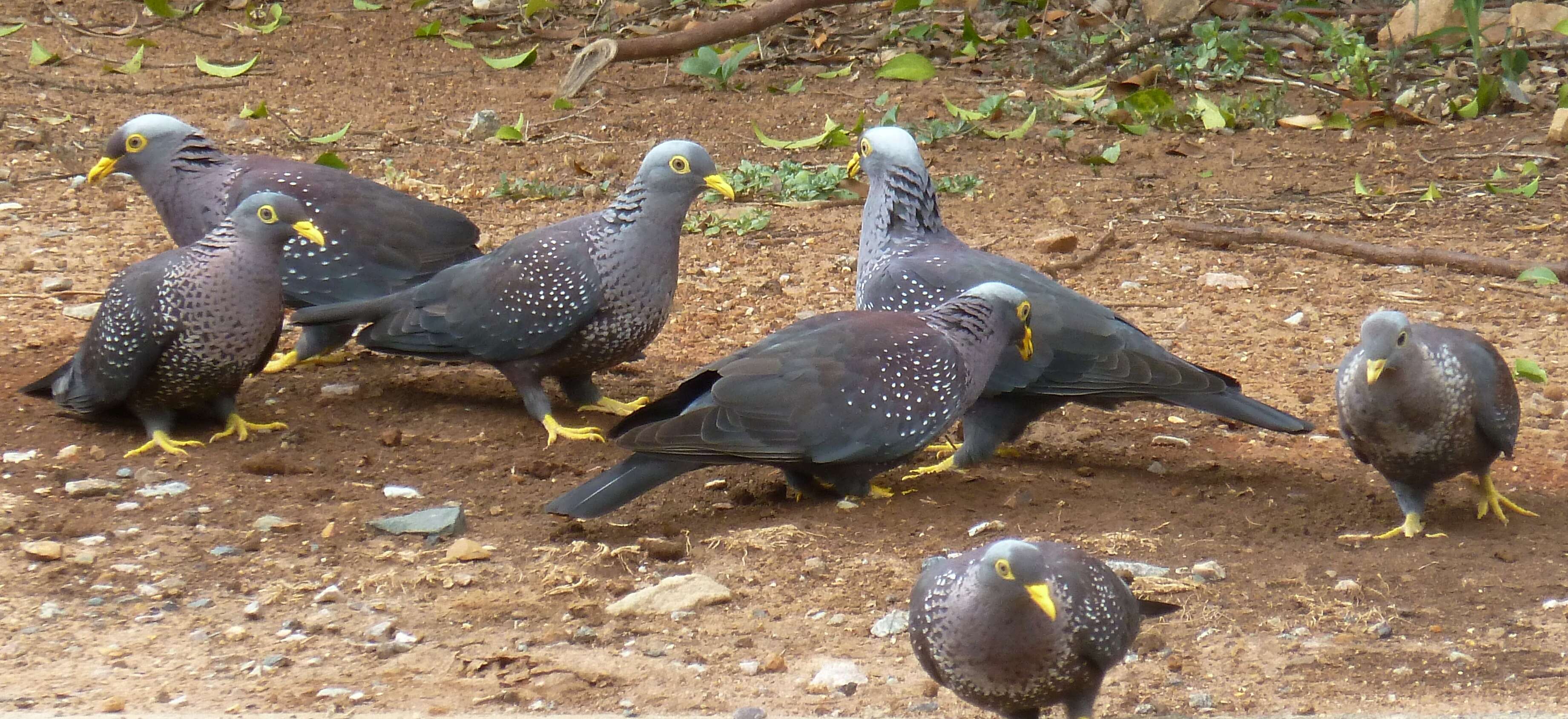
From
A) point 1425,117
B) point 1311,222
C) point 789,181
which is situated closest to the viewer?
Result: point 1311,222

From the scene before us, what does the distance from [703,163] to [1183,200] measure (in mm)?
3008

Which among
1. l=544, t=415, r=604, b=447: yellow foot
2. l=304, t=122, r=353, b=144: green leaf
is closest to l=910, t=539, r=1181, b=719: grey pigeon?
l=544, t=415, r=604, b=447: yellow foot

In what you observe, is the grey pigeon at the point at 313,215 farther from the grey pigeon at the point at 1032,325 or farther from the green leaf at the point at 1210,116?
the green leaf at the point at 1210,116

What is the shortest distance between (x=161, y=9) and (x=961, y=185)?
6.08 m

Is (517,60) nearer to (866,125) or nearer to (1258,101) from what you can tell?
(866,125)

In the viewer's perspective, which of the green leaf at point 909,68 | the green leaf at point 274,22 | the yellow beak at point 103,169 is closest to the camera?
the yellow beak at point 103,169

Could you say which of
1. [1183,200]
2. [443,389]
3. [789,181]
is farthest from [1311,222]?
[443,389]

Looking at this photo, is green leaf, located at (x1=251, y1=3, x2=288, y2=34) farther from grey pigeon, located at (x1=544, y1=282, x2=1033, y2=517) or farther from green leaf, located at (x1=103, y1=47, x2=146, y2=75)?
grey pigeon, located at (x1=544, y1=282, x2=1033, y2=517)

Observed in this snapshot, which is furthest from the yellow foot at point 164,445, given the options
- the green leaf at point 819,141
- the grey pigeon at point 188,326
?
the green leaf at point 819,141

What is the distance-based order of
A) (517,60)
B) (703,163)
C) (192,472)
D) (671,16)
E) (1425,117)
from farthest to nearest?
(671,16)
(517,60)
(1425,117)
(703,163)
(192,472)

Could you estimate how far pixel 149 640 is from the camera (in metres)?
3.39

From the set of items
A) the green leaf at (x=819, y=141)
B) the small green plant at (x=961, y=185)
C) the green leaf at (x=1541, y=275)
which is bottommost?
the green leaf at (x=1541, y=275)

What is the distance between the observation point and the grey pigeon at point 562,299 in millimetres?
4754

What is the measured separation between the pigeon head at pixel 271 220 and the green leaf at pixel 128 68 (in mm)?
5185
